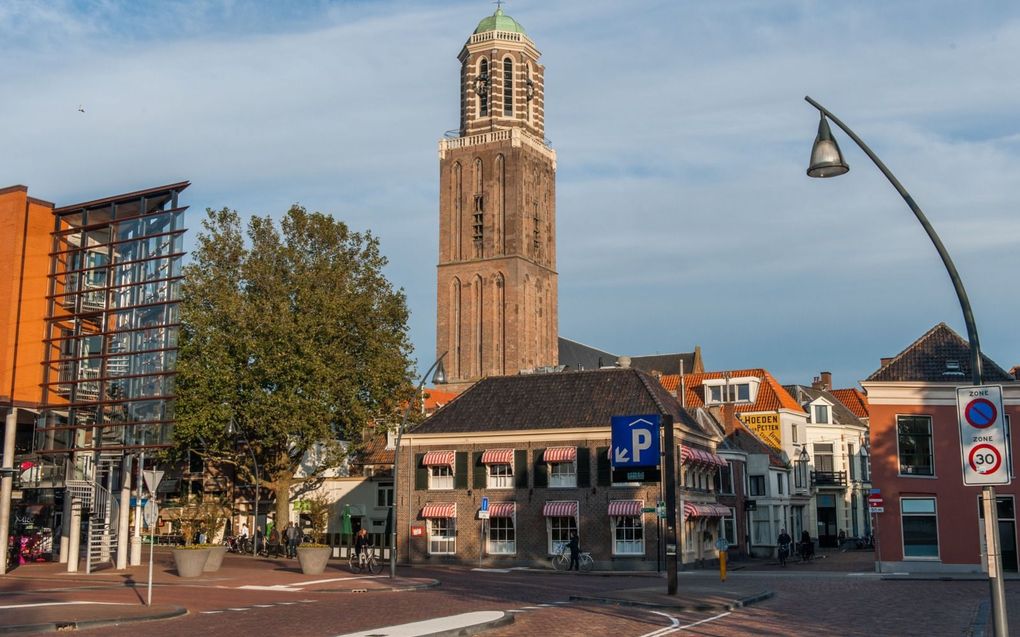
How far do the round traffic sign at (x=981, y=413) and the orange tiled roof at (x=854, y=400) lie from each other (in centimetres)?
7424

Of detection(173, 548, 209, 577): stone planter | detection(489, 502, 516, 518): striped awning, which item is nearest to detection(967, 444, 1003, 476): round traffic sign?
detection(173, 548, 209, 577): stone planter

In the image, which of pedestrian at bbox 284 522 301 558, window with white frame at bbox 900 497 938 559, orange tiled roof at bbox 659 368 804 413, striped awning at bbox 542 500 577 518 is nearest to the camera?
window with white frame at bbox 900 497 938 559

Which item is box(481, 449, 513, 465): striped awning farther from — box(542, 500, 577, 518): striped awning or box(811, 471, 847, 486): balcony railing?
box(811, 471, 847, 486): balcony railing

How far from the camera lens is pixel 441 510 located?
151 ft

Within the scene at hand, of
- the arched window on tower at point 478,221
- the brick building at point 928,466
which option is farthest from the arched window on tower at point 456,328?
the brick building at point 928,466

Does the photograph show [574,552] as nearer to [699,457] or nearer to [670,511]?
[699,457]

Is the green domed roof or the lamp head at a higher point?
the green domed roof

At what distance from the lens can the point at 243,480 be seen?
57.0m

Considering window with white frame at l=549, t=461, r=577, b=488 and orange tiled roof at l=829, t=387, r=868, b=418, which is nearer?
window with white frame at l=549, t=461, r=577, b=488

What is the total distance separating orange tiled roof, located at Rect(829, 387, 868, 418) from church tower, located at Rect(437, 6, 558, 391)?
26163mm

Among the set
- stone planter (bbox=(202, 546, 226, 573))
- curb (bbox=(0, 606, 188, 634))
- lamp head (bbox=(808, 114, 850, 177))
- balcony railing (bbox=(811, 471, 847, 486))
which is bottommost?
curb (bbox=(0, 606, 188, 634))

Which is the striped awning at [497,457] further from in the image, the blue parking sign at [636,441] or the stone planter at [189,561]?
the stone planter at [189,561]

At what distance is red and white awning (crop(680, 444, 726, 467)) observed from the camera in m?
44.7

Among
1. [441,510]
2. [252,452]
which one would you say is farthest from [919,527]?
[252,452]
